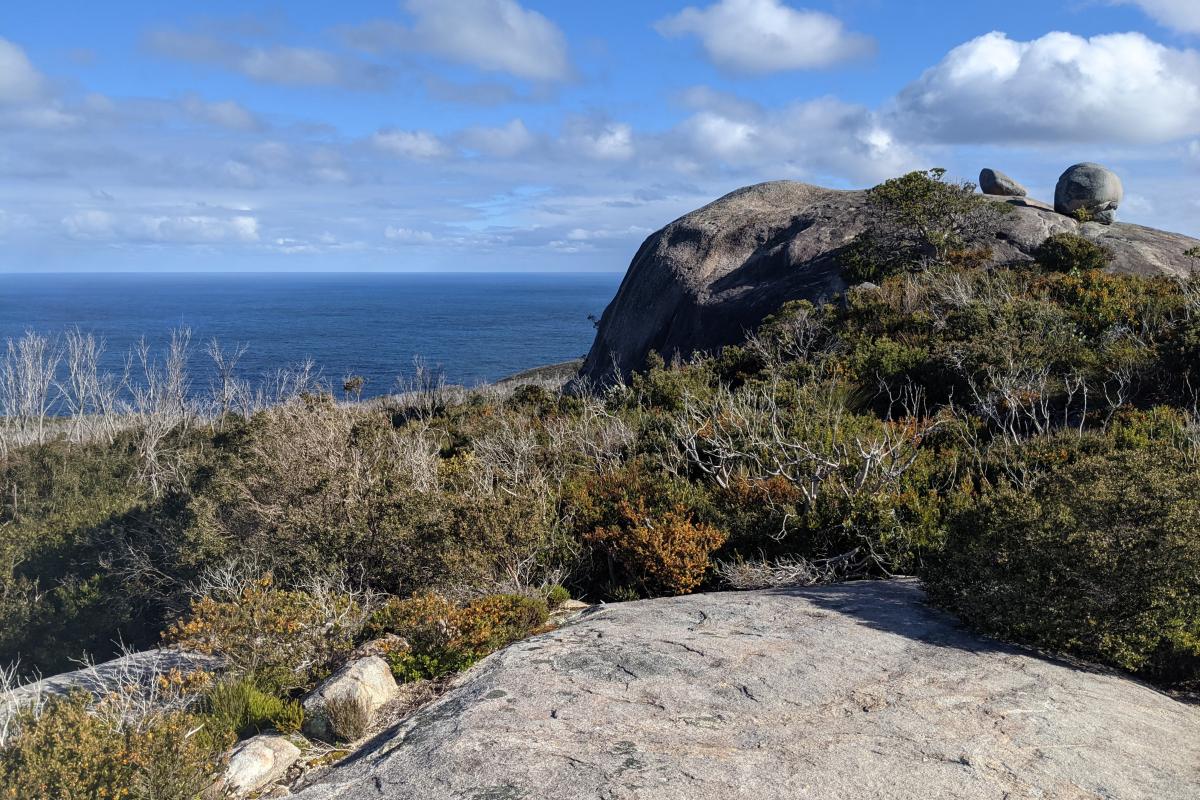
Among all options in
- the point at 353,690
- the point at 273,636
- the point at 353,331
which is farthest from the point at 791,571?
the point at 353,331

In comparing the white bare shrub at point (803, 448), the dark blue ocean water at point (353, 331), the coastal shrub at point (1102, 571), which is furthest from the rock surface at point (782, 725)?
the dark blue ocean water at point (353, 331)

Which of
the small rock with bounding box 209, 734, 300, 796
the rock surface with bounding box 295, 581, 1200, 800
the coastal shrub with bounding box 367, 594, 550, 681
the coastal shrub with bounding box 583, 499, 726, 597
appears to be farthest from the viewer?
the coastal shrub with bounding box 583, 499, 726, 597

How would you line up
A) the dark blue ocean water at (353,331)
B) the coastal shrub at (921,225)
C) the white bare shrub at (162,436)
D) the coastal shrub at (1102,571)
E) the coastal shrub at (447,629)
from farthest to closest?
the dark blue ocean water at (353,331), the coastal shrub at (921,225), the white bare shrub at (162,436), the coastal shrub at (447,629), the coastal shrub at (1102,571)

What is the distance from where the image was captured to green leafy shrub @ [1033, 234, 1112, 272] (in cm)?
2045

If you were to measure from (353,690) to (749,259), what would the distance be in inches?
946

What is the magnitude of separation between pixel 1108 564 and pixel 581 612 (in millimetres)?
4532

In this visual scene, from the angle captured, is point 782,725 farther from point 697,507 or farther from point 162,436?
point 162,436

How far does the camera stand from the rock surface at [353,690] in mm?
5980

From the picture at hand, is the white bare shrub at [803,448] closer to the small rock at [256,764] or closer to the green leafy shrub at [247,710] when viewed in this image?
the green leafy shrub at [247,710]

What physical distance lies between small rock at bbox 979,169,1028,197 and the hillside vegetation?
876 cm

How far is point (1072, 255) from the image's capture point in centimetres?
2058

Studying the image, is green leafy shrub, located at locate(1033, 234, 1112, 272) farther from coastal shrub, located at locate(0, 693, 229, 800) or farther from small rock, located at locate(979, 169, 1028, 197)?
coastal shrub, located at locate(0, 693, 229, 800)

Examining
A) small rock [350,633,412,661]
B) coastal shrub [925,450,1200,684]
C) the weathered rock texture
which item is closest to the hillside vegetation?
coastal shrub [925,450,1200,684]

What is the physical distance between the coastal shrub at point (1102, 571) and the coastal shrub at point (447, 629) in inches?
147
